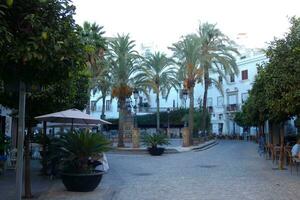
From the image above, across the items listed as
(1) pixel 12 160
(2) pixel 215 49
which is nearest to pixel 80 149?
(1) pixel 12 160

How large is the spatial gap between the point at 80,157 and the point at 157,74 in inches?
1393

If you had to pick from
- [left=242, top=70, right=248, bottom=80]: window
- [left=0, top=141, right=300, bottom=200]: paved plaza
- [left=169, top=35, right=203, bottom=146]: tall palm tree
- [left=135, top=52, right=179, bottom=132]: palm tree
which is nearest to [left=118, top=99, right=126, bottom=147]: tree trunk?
[left=135, top=52, right=179, bottom=132]: palm tree

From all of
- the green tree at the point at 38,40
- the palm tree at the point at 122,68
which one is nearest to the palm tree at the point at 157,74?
the palm tree at the point at 122,68

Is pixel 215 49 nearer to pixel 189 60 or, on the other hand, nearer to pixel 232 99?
pixel 189 60

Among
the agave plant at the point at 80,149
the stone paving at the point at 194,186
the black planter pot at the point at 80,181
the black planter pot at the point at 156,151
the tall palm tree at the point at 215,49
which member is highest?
the tall palm tree at the point at 215,49

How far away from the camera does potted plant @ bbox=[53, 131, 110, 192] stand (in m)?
12.0

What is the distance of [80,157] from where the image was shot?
39.8 feet

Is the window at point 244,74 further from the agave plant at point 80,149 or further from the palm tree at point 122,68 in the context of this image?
the agave plant at point 80,149

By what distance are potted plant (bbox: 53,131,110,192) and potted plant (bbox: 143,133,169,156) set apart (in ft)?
61.4

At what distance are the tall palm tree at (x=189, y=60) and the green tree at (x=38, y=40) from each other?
33.5 meters

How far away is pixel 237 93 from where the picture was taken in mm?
74875

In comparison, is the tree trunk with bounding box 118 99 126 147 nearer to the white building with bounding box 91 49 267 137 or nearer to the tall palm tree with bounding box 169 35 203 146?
the tall palm tree with bounding box 169 35 203 146

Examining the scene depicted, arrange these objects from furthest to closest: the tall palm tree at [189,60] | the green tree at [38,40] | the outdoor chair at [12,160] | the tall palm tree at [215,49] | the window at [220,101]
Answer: the window at [220,101] < the tall palm tree at [215,49] < the tall palm tree at [189,60] < the outdoor chair at [12,160] < the green tree at [38,40]

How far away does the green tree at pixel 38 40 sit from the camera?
5516mm
